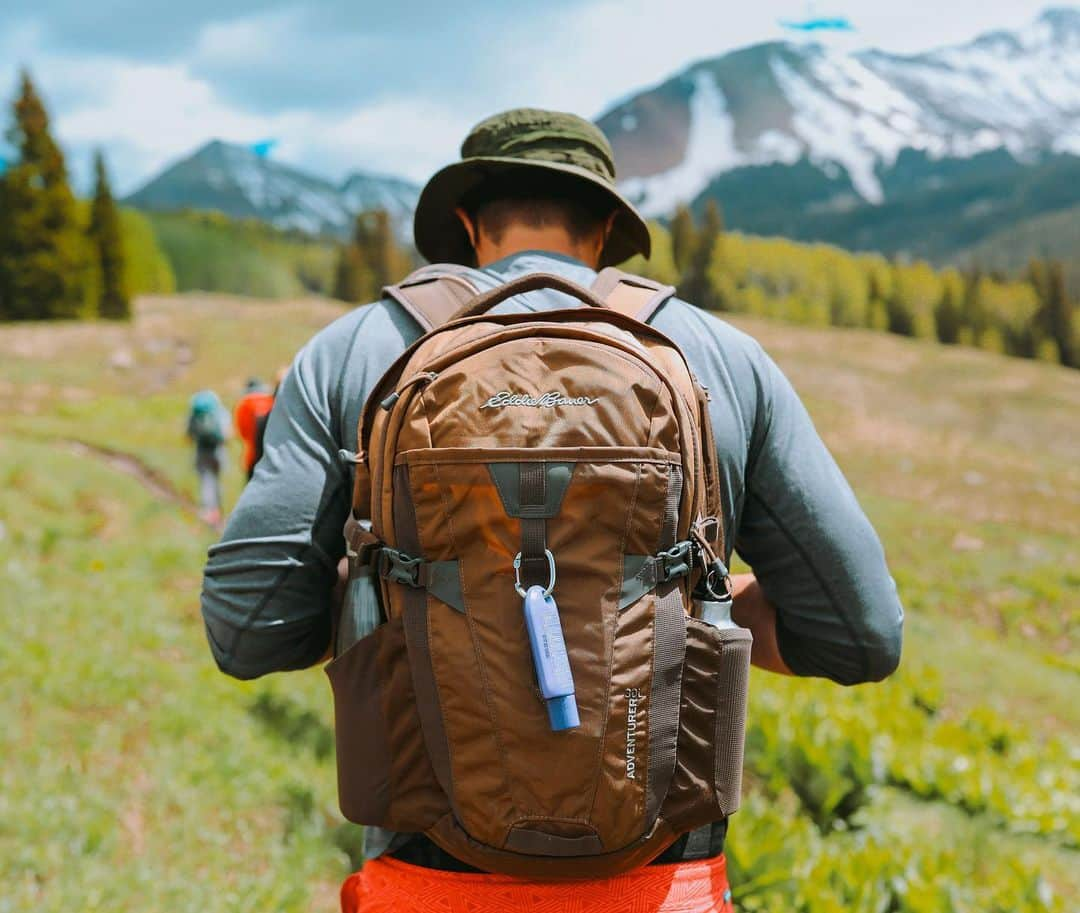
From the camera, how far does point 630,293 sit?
2131 mm

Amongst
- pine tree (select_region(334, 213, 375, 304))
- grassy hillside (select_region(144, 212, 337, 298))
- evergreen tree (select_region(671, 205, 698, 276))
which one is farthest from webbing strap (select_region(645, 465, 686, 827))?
grassy hillside (select_region(144, 212, 337, 298))

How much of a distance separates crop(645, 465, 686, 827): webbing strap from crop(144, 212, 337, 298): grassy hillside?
514 feet

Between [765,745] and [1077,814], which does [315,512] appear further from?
[1077,814]

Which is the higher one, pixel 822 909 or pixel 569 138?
pixel 569 138

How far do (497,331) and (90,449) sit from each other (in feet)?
85.1

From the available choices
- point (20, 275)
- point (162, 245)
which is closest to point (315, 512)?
point (20, 275)

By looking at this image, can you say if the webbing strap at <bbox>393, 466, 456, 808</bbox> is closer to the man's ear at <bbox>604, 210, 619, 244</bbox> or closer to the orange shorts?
the orange shorts

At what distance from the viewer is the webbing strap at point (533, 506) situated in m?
1.67

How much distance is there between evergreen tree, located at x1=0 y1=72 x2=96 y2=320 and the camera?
55.5 meters

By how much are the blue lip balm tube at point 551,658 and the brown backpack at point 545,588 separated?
0.14 ft

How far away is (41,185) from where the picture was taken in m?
56.1

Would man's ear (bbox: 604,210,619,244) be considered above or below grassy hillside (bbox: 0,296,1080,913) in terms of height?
above

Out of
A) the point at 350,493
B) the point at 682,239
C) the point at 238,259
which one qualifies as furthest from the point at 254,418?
the point at 238,259

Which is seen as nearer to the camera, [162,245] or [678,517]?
[678,517]
